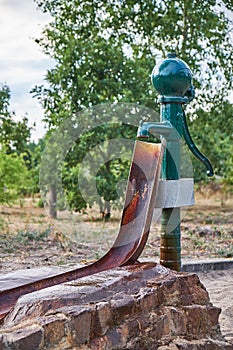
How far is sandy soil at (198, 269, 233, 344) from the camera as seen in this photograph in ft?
9.78

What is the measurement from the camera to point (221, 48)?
32.8ft

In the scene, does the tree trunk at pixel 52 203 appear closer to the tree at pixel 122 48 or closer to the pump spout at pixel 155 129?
the tree at pixel 122 48

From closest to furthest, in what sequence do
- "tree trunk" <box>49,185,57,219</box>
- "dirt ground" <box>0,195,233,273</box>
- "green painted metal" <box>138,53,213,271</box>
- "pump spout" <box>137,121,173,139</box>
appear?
1. "pump spout" <box>137,121,173,139</box>
2. "green painted metal" <box>138,53,213,271</box>
3. "dirt ground" <box>0,195,233,273</box>
4. "tree trunk" <box>49,185,57,219</box>

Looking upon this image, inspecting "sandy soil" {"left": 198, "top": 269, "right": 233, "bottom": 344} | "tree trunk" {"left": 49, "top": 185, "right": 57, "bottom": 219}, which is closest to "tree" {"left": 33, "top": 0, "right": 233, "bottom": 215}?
"tree trunk" {"left": 49, "top": 185, "right": 57, "bottom": 219}

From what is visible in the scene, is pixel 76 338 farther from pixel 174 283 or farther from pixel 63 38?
pixel 63 38

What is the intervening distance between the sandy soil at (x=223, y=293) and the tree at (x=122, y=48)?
5.06 m

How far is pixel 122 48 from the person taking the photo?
9719 mm

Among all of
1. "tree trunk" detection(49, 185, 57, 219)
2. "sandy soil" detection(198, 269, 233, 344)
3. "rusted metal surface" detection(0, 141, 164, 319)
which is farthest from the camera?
"tree trunk" detection(49, 185, 57, 219)

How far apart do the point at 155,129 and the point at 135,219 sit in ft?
1.51

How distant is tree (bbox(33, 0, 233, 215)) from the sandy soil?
5064mm

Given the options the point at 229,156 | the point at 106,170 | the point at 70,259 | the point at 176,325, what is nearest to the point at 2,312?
the point at 176,325

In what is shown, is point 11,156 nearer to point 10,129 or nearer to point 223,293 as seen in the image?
point 10,129

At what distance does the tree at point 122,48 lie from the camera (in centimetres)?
945

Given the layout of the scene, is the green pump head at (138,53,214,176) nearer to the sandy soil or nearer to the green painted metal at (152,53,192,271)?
the green painted metal at (152,53,192,271)
